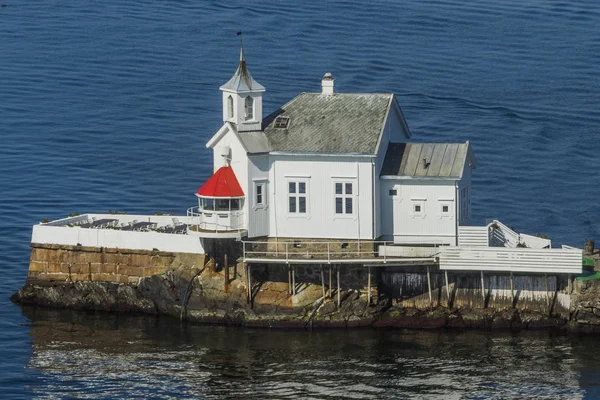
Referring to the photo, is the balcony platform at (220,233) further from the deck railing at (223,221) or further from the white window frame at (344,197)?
the white window frame at (344,197)

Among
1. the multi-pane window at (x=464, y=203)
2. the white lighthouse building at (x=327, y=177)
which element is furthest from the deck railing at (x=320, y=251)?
the multi-pane window at (x=464, y=203)

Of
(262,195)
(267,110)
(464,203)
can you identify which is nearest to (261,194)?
(262,195)

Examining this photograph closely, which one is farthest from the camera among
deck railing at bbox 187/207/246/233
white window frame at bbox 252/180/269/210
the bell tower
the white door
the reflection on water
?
the white door

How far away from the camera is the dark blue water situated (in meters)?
71.4

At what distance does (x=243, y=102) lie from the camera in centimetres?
8006

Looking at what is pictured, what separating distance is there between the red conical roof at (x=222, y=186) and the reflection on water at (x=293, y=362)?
6.85 metres

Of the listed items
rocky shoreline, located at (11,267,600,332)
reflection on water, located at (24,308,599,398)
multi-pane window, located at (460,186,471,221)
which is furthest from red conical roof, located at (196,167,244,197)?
multi-pane window, located at (460,186,471,221)

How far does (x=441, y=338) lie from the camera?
76250mm

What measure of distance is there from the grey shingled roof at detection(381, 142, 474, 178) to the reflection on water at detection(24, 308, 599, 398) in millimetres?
8371

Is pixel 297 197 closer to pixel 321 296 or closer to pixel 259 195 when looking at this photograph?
pixel 259 195

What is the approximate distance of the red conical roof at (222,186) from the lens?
78.6 m

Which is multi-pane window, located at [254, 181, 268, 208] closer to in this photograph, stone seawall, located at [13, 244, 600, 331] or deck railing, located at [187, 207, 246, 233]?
deck railing, located at [187, 207, 246, 233]

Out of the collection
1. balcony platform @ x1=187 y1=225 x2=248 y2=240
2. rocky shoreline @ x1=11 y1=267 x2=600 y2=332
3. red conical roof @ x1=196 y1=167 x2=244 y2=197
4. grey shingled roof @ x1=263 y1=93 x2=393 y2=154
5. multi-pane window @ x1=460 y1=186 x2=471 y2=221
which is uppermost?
grey shingled roof @ x1=263 y1=93 x2=393 y2=154

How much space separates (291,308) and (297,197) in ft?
18.8
